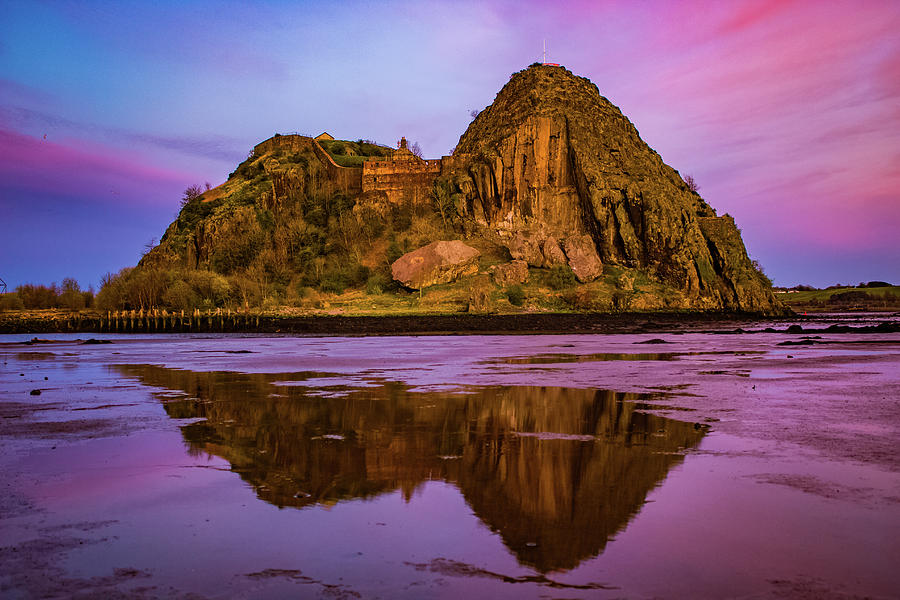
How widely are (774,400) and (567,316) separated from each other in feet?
189

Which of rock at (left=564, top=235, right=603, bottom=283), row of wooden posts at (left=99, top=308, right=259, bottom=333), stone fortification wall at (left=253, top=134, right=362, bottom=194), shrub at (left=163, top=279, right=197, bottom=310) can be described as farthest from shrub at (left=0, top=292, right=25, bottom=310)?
rock at (left=564, top=235, right=603, bottom=283)

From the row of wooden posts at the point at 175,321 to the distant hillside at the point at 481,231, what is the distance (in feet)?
14.0

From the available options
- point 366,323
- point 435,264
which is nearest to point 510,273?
point 435,264

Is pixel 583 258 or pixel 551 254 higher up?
pixel 551 254

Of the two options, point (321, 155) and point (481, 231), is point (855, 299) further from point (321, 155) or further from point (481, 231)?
point (321, 155)

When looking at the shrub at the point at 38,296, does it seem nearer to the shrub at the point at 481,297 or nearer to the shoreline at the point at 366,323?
the shoreline at the point at 366,323

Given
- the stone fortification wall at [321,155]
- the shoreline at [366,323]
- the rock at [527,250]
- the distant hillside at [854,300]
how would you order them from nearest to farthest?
the shoreline at [366,323] < the rock at [527,250] < the stone fortification wall at [321,155] < the distant hillside at [854,300]

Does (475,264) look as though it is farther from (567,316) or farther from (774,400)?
(774,400)

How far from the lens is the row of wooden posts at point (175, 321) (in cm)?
6709

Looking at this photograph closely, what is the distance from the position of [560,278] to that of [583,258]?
200 inches

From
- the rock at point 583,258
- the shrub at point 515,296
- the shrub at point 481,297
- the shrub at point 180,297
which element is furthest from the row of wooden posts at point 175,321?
the rock at point 583,258

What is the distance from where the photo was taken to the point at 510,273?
78.1 meters

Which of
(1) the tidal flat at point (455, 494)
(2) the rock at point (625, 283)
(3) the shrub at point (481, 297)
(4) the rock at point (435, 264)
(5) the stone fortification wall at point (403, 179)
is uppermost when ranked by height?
(5) the stone fortification wall at point (403, 179)

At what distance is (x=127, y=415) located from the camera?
12.8m
